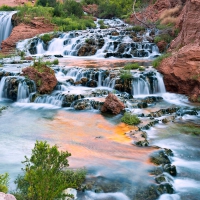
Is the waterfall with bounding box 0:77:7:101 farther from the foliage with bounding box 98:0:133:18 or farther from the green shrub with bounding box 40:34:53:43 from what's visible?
the foliage with bounding box 98:0:133:18

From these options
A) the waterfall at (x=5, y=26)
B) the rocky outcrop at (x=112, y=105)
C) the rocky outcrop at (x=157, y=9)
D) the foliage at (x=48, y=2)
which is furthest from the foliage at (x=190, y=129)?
the foliage at (x=48, y=2)

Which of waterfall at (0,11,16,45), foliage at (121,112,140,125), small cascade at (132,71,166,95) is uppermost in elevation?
waterfall at (0,11,16,45)

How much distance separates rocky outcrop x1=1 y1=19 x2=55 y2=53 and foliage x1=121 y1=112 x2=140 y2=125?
48.6 ft

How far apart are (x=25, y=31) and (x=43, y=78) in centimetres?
1335

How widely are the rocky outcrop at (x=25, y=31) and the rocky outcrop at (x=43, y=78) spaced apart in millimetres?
10309

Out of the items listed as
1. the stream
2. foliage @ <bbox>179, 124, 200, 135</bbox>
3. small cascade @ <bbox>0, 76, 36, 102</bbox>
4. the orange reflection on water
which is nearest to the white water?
the stream

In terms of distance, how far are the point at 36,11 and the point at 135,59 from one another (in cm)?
1254

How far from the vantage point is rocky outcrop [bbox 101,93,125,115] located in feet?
35.0

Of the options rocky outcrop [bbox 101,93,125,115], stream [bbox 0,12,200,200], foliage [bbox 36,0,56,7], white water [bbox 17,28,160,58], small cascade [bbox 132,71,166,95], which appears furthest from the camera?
foliage [bbox 36,0,56,7]

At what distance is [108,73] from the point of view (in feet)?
45.3

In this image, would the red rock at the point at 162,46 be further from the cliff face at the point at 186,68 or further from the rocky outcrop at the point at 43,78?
the rocky outcrop at the point at 43,78

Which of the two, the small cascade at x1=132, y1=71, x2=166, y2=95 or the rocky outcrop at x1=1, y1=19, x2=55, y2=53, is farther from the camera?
the rocky outcrop at x1=1, y1=19, x2=55, y2=53

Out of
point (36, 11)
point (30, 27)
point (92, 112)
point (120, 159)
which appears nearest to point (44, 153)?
point (120, 159)

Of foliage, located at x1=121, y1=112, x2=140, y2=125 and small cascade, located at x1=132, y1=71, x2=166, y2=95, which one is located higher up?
small cascade, located at x1=132, y1=71, x2=166, y2=95
